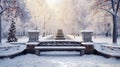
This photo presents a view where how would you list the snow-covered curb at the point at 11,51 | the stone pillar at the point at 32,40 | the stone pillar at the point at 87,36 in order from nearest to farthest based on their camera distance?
the snow-covered curb at the point at 11,51 → the stone pillar at the point at 32,40 → the stone pillar at the point at 87,36

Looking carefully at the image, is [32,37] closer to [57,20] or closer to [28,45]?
[28,45]

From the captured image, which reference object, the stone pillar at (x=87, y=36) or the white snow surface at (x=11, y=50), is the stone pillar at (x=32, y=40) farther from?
the stone pillar at (x=87, y=36)

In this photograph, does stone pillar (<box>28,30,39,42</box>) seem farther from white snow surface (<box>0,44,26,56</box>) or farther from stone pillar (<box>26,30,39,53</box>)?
white snow surface (<box>0,44,26,56</box>)

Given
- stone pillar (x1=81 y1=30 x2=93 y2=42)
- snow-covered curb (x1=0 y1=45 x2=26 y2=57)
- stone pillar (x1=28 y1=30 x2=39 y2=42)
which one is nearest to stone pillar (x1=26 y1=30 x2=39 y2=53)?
stone pillar (x1=28 y1=30 x2=39 y2=42)

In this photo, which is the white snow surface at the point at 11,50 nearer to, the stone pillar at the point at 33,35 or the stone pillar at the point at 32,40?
the stone pillar at the point at 32,40

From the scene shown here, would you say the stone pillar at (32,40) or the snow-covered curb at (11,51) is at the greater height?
the stone pillar at (32,40)

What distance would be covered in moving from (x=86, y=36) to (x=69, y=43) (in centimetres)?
219

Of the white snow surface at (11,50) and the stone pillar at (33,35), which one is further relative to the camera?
the stone pillar at (33,35)

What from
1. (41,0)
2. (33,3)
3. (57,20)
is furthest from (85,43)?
(57,20)

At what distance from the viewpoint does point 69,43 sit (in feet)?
58.5

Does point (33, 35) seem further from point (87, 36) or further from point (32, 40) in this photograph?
point (87, 36)

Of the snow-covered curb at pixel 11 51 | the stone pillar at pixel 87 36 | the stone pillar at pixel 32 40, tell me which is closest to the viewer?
the snow-covered curb at pixel 11 51

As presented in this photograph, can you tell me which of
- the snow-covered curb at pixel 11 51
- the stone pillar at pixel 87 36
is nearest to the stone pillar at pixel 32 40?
the snow-covered curb at pixel 11 51

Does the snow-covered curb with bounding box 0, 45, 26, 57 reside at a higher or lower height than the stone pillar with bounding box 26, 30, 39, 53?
lower
